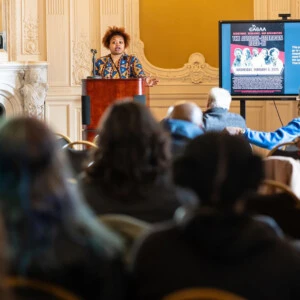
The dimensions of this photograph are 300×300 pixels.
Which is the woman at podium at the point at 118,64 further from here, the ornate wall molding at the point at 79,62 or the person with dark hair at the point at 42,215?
the person with dark hair at the point at 42,215

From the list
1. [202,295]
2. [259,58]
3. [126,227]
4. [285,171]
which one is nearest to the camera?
[202,295]

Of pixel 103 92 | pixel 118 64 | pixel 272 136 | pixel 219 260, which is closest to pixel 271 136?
pixel 272 136

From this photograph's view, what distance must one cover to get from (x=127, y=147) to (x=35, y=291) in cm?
109

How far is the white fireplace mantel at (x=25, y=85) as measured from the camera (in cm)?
942

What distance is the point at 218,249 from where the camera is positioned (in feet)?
5.98

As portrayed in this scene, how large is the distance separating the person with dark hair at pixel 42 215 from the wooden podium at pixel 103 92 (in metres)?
5.93

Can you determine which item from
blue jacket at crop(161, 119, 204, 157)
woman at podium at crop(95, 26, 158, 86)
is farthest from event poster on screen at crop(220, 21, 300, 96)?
blue jacket at crop(161, 119, 204, 157)

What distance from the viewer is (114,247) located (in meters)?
1.84

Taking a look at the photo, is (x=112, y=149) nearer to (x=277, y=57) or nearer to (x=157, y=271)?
(x=157, y=271)

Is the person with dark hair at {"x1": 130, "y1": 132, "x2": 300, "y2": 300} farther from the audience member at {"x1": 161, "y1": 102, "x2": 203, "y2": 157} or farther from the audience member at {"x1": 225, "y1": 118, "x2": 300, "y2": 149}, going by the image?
the audience member at {"x1": 225, "y1": 118, "x2": 300, "y2": 149}

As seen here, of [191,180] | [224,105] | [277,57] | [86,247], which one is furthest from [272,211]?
[277,57]

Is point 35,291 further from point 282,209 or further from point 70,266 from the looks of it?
point 282,209

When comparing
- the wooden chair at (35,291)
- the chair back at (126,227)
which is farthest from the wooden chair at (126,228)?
the wooden chair at (35,291)

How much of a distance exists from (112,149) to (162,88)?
278 inches
